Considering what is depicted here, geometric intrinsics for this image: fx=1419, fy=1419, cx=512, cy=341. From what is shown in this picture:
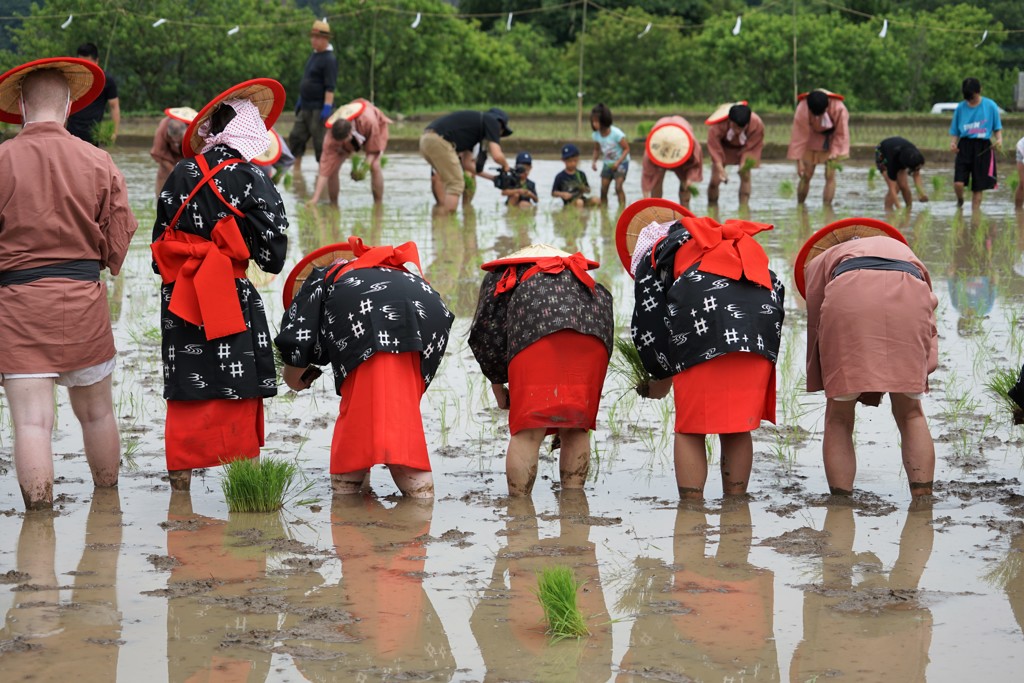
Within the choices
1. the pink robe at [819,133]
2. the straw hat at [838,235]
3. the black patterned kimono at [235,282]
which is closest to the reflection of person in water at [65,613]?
the black patterned kimono at [235,282]

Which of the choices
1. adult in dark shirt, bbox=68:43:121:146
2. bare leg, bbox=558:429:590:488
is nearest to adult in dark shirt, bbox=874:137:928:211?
adult in dark shirt, bbox=68:43:121:146

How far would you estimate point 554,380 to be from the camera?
5.21 metres

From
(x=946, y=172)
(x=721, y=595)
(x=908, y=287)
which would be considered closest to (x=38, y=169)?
(x=721, y=595)

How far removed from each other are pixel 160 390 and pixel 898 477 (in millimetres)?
3539

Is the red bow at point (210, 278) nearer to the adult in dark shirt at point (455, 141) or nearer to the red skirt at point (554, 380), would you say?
the red skirt at point (554, 380)

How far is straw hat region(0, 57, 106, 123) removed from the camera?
16.4 ft

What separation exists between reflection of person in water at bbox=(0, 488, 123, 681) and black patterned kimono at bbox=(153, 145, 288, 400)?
609 millimetres

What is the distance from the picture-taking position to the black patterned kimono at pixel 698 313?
5.04 meters

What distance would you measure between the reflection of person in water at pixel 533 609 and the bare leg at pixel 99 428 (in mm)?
1523

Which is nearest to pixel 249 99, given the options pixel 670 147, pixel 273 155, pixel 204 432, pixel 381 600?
pixel 204 432

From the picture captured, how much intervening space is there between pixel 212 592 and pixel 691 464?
73.8 inches

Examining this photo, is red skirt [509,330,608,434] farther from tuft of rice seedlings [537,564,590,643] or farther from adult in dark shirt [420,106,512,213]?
adult in dark shirt [420,106,512,213]

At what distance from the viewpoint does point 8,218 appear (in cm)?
496

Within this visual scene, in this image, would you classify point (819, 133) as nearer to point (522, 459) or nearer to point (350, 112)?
point (350, 112)
